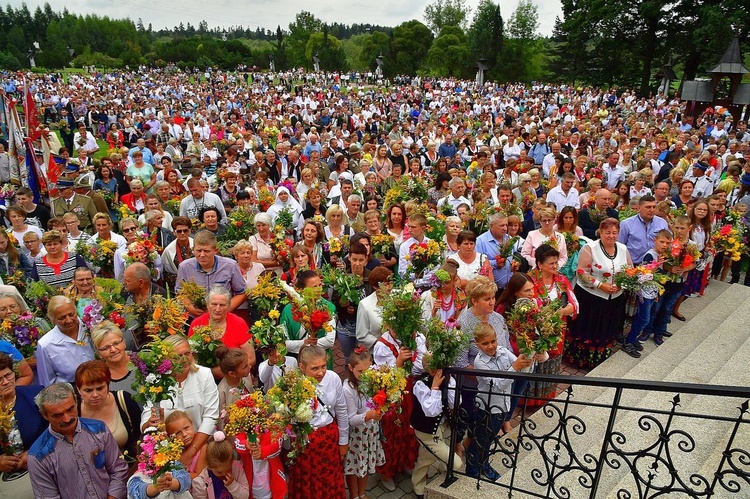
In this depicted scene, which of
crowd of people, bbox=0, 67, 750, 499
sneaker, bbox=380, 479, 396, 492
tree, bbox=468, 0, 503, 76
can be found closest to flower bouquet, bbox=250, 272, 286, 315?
crowd of people, bbox=0, 67, 750, 499

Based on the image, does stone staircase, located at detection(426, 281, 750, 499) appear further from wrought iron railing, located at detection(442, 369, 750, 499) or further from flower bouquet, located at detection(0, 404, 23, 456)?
flower bouquet, located at detection(0, 404, 23, 456)

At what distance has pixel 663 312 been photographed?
7508mm

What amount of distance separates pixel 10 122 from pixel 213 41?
8249 centimetres

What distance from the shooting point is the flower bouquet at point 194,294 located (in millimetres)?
5703

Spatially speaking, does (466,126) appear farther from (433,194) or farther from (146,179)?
(146,179)

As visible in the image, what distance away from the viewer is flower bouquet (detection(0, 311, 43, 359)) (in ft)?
16.1

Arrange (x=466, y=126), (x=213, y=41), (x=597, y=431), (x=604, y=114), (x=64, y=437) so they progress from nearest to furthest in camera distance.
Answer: (x=64, y=437), (x=597, y=431), (x=466, y=126), (x=604, y=114), (x=213, y=41)

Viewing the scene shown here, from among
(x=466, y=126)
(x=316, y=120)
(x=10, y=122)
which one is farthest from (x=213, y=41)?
(x=10, y=122)

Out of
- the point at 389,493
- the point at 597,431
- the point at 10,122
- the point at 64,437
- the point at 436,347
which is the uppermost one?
the point at 10,122

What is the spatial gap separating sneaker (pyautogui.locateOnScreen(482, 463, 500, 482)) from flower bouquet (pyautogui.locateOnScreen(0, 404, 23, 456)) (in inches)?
161

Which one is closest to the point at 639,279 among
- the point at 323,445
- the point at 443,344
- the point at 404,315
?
the point at 443,344

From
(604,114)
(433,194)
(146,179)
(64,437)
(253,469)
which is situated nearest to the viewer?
(64,437)

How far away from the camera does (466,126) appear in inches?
920

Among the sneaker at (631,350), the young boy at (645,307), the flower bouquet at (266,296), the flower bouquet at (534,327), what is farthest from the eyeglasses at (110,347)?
the sneaker at (631,350)
